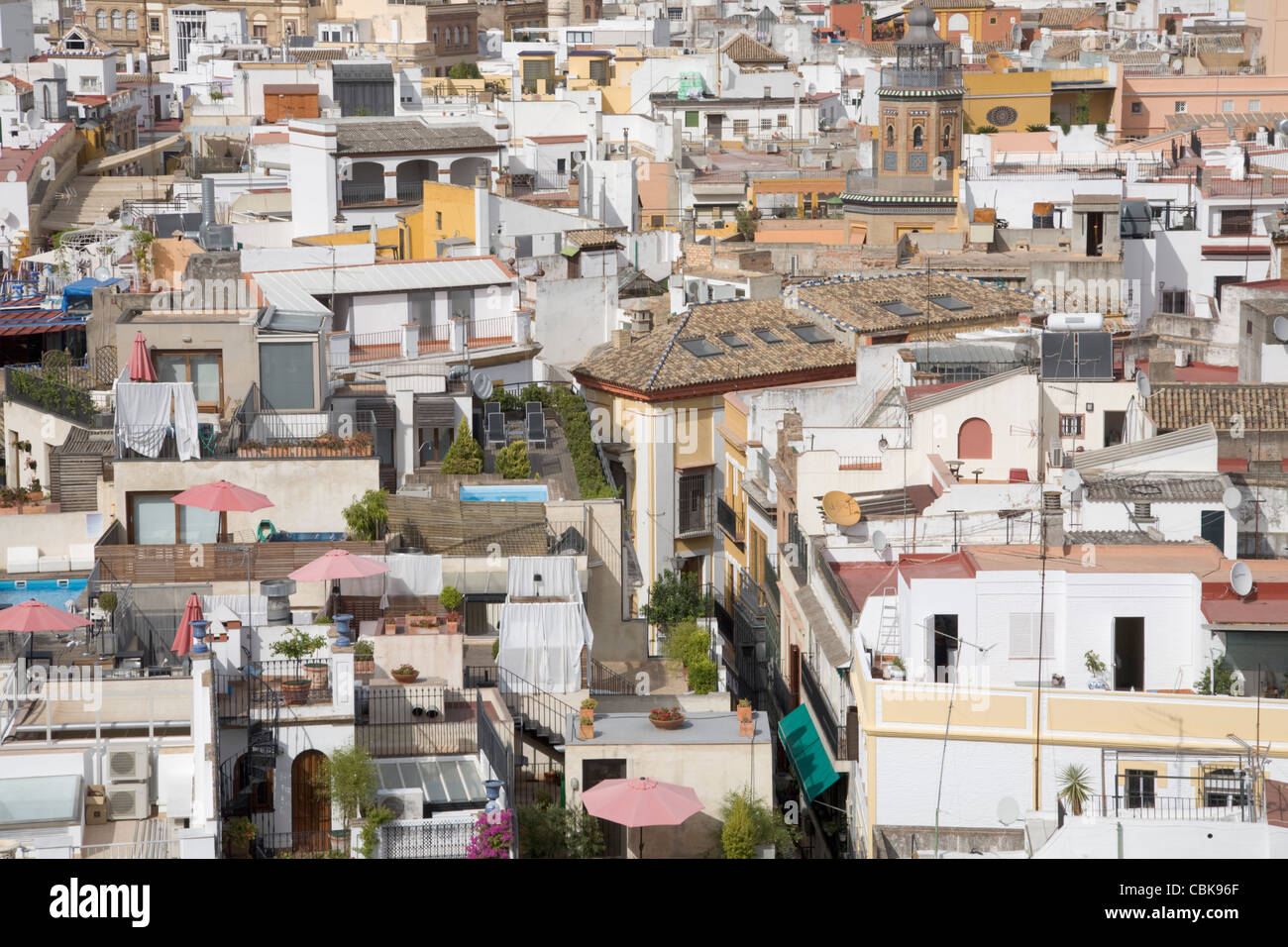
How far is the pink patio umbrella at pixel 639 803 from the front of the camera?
1438 cm

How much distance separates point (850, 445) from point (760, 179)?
86.4 feet

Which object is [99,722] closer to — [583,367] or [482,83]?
[583,367]

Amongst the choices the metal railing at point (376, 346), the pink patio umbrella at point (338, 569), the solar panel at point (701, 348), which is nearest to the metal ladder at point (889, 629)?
the pink patio umbrella at point (338, 569)

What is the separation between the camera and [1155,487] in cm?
2109

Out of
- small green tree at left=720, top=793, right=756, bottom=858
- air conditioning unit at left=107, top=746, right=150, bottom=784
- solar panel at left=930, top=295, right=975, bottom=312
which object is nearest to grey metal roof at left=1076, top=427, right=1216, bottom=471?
small green tree at left=720, top=793, right=756, bottom=858

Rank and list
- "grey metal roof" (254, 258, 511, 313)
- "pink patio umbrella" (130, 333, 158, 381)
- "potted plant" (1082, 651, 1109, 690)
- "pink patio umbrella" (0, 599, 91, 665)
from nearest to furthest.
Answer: "pink patio umbrella" (0, 599, 91, 665) < "potted plant" (1082, 651, 1109, 690) < "pink patio umbrella" (130, 333, 158, 381) < "grey metal roof" (254, 258, 511, 313)

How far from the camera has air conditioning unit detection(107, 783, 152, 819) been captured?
43.8 ft

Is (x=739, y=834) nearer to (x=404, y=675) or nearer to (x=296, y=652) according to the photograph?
(x=404, y=675)

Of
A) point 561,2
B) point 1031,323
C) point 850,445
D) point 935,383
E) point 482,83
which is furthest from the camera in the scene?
point 561,2

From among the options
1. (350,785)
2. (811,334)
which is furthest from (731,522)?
(350,785)

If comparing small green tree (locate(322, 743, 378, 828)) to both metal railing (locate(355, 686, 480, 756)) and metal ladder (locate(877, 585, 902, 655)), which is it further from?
metal ladder (locate(877, 585, 902, 655))

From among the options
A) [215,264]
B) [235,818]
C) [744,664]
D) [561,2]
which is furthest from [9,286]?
[561,2]

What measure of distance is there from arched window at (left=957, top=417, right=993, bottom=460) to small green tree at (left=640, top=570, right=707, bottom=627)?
3956mm

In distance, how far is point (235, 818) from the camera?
45.4 feet
